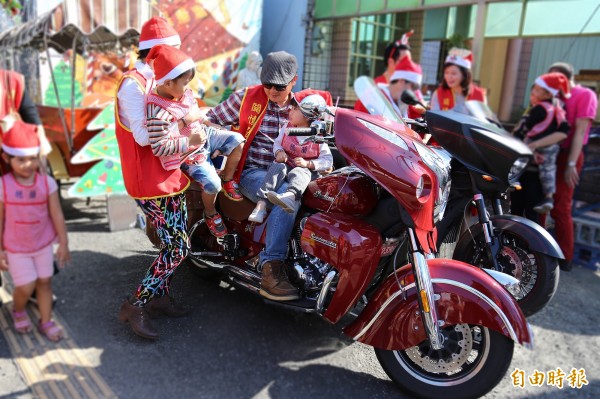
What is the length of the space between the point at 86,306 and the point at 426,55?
1174 centimetres

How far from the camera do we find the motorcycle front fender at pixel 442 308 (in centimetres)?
214

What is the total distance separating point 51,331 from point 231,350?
3.65ft

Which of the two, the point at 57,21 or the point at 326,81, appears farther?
the point at 326,81

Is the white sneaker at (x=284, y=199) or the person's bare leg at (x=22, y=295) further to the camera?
the person's bare leg at (x=22, y=295)

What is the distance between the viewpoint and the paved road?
2469mm

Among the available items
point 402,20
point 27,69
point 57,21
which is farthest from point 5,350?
point 402,20

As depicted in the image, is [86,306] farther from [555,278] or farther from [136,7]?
[136,7]

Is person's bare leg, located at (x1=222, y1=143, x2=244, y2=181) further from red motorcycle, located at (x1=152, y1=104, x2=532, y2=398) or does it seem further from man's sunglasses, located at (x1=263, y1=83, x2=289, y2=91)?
red motorcycle, located at (x1=152, y1=104, x2=532, y2=398)

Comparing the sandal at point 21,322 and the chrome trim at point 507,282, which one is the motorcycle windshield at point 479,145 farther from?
the sandal at point 21,322

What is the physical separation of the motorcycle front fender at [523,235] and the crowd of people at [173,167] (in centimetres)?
96

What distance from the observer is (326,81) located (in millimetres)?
10086

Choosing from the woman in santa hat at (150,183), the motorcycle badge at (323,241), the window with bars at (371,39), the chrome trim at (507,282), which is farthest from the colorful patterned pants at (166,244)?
the window with bars at (371,39)

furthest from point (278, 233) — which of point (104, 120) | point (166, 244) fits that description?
point (104, 120)

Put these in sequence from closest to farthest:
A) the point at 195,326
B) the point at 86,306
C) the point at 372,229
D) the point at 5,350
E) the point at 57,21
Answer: the point at 372,229, the point at 5,350, the point at 195,326, the point at 86,306, the point at 57,21
